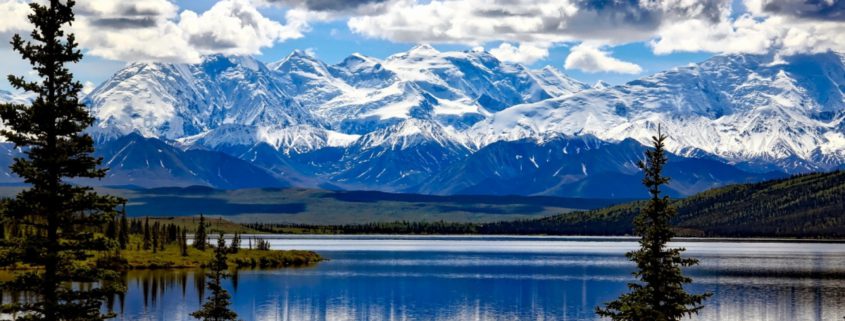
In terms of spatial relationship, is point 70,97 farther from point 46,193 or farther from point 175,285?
point 175,285

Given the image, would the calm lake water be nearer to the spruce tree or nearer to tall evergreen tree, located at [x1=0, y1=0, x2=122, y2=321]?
the spruce tree

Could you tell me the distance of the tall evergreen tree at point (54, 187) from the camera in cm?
4372

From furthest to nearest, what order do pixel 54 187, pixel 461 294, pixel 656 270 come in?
pixel 461 294, pixel 656 270, pixel 54 187

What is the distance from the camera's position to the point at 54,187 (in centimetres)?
4441

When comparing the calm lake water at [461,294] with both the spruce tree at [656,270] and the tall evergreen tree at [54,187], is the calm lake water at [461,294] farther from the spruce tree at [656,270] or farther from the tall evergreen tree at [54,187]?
the tall evergreen tree at [54,187]

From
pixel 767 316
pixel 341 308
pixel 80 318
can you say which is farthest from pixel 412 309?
pixel 80 318

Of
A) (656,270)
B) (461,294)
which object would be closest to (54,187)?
(656,270)

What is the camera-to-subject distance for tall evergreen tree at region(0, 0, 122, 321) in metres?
43.7

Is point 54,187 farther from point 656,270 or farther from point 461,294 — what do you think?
point 461,294

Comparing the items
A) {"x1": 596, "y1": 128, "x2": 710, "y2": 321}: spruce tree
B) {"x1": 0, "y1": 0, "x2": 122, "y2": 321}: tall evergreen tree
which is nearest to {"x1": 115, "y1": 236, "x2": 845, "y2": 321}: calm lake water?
{"x1": 596, "y1": 128, "x2": 710, "y2": 321}: spruce tree

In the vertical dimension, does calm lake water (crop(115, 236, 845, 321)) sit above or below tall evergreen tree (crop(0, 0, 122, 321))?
below

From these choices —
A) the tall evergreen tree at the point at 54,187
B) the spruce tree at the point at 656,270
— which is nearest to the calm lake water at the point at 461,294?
the spruce tree at the point at 656,270

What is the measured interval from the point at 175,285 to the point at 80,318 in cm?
10699

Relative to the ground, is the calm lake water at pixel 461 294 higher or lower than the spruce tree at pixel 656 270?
lower
